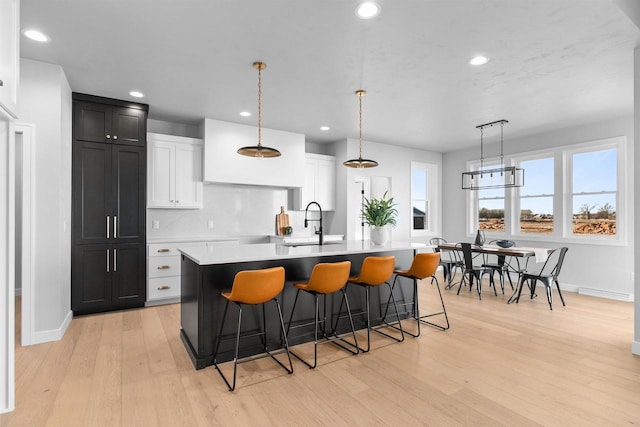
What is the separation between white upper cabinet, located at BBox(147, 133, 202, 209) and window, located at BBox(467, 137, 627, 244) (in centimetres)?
579

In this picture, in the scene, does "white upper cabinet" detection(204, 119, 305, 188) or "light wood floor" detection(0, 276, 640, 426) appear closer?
"light wood floor" detection(0, 276, 640, 426)

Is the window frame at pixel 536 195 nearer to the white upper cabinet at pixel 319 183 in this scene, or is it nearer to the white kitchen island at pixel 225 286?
the white upper cabinet at pixel 319 183

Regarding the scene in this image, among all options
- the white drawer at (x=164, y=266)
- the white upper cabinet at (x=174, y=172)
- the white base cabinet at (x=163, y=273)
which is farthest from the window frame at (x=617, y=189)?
the white drawer at (x=164, y=266)

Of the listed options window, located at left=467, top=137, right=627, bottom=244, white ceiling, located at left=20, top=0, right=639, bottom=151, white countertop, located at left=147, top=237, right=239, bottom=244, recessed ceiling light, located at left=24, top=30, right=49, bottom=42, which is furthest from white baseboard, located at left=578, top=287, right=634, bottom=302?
recessed ceiling light, located at left=24, top=30, right=49, bottom=42

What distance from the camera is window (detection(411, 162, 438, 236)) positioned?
25.1ft

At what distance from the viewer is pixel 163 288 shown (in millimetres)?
4770

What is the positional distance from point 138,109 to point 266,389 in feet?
13.1

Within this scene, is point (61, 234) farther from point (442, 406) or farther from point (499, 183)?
point (499, 183)

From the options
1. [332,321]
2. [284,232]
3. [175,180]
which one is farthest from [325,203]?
[332,321]

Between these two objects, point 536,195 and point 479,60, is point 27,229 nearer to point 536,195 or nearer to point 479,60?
point 479,60

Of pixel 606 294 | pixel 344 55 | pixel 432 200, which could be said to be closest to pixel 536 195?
pixel 606 294

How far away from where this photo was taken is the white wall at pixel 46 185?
3.36 meters

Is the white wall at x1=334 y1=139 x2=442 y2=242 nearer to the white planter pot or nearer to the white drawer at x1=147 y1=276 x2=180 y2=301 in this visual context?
the white planter pot

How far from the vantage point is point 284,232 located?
619cm
